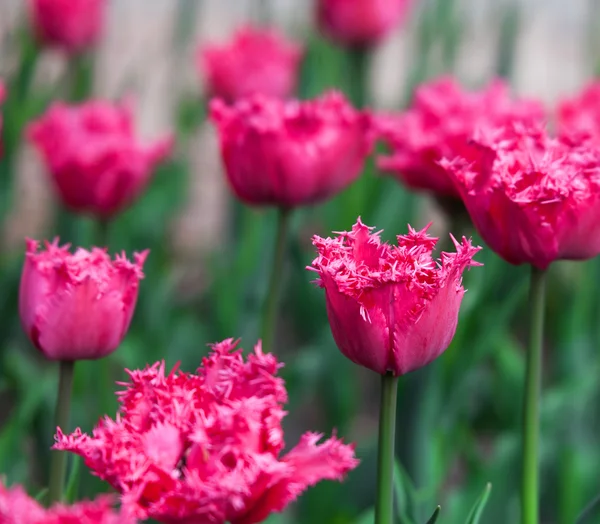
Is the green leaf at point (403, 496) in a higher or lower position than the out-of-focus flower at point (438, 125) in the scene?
lower

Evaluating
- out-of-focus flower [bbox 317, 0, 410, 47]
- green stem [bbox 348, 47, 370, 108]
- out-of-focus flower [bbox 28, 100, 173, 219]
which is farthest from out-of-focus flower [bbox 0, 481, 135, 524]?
out-of-focus flower [bbox 317, 0, 410, 47]

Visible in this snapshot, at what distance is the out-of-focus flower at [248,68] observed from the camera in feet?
5.12

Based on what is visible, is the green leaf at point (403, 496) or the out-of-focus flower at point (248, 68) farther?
the out-of-focus flower at point (248, 68)

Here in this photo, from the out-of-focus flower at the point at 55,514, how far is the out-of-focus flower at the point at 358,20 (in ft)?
4.32

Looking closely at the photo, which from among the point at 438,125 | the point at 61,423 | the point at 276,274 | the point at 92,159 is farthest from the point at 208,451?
the point at 92,159

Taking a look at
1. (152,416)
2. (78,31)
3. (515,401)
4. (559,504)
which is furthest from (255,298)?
(152,416)

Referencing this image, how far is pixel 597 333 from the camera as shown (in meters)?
1.27

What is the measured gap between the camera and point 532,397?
0.62 m

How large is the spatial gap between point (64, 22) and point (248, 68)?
36 centimetres

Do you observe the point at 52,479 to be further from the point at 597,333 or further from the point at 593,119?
the point at 597,333

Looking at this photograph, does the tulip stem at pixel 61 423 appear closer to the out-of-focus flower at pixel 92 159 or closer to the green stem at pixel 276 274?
the green stem at pixel 276 274

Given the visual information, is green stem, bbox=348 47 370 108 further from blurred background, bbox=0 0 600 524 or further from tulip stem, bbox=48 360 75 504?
tulip stem, bbox=48 360 75 504

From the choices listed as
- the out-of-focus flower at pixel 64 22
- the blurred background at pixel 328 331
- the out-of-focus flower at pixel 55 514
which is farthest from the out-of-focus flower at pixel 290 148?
the out-of-focus flower at pixel 64 22

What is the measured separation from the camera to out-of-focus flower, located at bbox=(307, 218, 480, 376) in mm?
473
